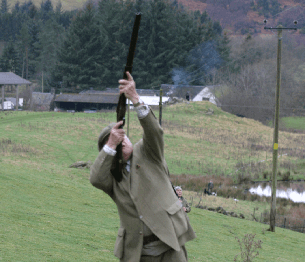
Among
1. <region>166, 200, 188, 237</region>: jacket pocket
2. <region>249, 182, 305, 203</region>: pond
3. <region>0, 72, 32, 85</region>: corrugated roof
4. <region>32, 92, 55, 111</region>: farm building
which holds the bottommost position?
<region>249, 182, 305, 203</region>: pond

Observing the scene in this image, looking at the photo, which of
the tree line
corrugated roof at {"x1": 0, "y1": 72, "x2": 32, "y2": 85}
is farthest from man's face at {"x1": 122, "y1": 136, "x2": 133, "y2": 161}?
the tree line

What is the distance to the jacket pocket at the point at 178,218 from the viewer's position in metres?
3.78

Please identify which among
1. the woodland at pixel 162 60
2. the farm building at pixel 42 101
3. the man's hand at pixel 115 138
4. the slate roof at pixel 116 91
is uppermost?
the woodland at pixel 162 60

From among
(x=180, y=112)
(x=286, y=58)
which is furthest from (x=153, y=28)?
(x=286, y=58)

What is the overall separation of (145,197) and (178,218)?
382 millimetres

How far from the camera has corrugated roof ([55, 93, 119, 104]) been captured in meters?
58.6

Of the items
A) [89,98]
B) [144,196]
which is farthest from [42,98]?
[144,196]

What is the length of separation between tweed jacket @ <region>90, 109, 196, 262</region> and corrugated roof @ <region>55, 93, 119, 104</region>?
54.7 metres

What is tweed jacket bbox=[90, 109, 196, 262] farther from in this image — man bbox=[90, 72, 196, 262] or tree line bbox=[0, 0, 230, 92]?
tree line bbox=[0, 0, 230, 92]

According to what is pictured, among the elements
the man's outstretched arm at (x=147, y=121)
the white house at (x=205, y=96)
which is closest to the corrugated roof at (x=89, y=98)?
the white house at (x=205, y=96)

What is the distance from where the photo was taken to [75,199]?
16812 millimetres

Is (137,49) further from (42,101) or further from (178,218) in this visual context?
(178,218)

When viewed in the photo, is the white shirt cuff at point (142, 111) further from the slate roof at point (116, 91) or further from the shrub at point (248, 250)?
the slate roof at point (116, 91)

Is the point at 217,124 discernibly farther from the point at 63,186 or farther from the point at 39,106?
the point at 63,186
